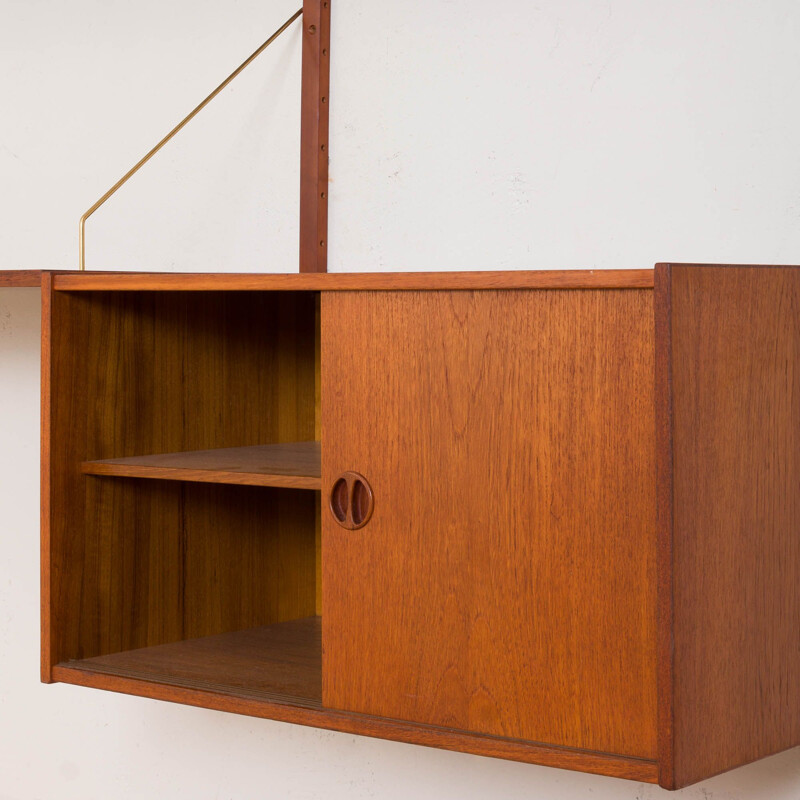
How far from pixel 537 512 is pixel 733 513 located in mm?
191

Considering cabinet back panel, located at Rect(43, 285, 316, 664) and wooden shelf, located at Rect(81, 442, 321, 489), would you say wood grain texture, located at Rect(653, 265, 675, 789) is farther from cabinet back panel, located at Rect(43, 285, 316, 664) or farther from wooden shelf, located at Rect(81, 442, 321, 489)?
cabinet back panel, located at Rect(43, 285, 316, 664)

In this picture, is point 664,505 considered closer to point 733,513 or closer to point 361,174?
point 733,513

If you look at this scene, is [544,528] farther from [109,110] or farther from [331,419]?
[109,110]

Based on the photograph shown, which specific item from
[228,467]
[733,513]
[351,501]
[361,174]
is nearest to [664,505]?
[733,513]

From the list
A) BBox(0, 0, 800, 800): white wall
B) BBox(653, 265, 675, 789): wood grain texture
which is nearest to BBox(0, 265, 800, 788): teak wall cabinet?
BBox(653, 265, 675, 789): wood grain texture

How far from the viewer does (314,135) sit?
6.09 ft

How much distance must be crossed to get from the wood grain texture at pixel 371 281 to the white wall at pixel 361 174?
0.47 m

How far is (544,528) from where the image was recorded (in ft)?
3.83

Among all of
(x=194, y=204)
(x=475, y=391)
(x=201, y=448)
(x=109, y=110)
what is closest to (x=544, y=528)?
(x=475, y=391)

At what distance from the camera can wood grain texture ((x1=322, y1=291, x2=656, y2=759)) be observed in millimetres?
1125

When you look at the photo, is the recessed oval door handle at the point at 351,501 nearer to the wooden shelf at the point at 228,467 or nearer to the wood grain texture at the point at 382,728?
the wooden shelf at the point at 228,467

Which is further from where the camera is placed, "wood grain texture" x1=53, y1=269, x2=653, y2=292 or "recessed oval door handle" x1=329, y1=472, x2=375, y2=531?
"recessed oval door handle" x1=329, y1=472, x2=375, y2=531

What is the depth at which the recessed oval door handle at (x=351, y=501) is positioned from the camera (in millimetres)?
1276

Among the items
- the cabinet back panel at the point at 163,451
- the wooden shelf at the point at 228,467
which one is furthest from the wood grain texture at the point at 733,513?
the cabinet back panel at the point at 163,451
